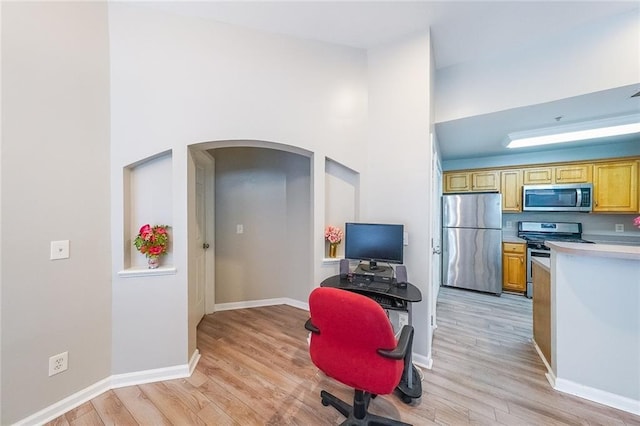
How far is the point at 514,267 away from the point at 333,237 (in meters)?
3.55

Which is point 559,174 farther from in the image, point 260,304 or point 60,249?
point 60,249

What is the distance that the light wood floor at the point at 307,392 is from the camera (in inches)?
64.1

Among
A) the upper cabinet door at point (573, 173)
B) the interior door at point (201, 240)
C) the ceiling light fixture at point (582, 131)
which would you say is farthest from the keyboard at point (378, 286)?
the upper cabinet door at point (573, 173)

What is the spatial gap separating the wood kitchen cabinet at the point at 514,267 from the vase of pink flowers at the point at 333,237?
3.35 m

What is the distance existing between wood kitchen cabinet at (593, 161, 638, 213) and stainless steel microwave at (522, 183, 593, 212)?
0.41 ft

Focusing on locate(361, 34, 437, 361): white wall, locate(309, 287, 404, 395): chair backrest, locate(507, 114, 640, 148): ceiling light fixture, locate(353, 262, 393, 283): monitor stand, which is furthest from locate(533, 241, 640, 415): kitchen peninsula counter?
locate(507, 114, 640, 148): ceiling light fixture

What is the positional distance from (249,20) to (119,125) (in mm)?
1453

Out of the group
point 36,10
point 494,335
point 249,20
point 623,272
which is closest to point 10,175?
point 36,10

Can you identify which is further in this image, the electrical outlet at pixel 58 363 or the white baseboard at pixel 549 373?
the white baseboard at pixel 549 373

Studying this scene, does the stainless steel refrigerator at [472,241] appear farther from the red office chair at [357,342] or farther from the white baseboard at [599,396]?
the red office chair at [357,342]

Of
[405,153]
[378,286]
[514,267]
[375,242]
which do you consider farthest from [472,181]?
[378,286]

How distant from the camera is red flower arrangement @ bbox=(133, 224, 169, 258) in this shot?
1.96 meters

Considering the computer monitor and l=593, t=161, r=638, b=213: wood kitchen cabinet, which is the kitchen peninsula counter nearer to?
the computer monitor

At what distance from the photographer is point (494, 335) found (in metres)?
2.74
